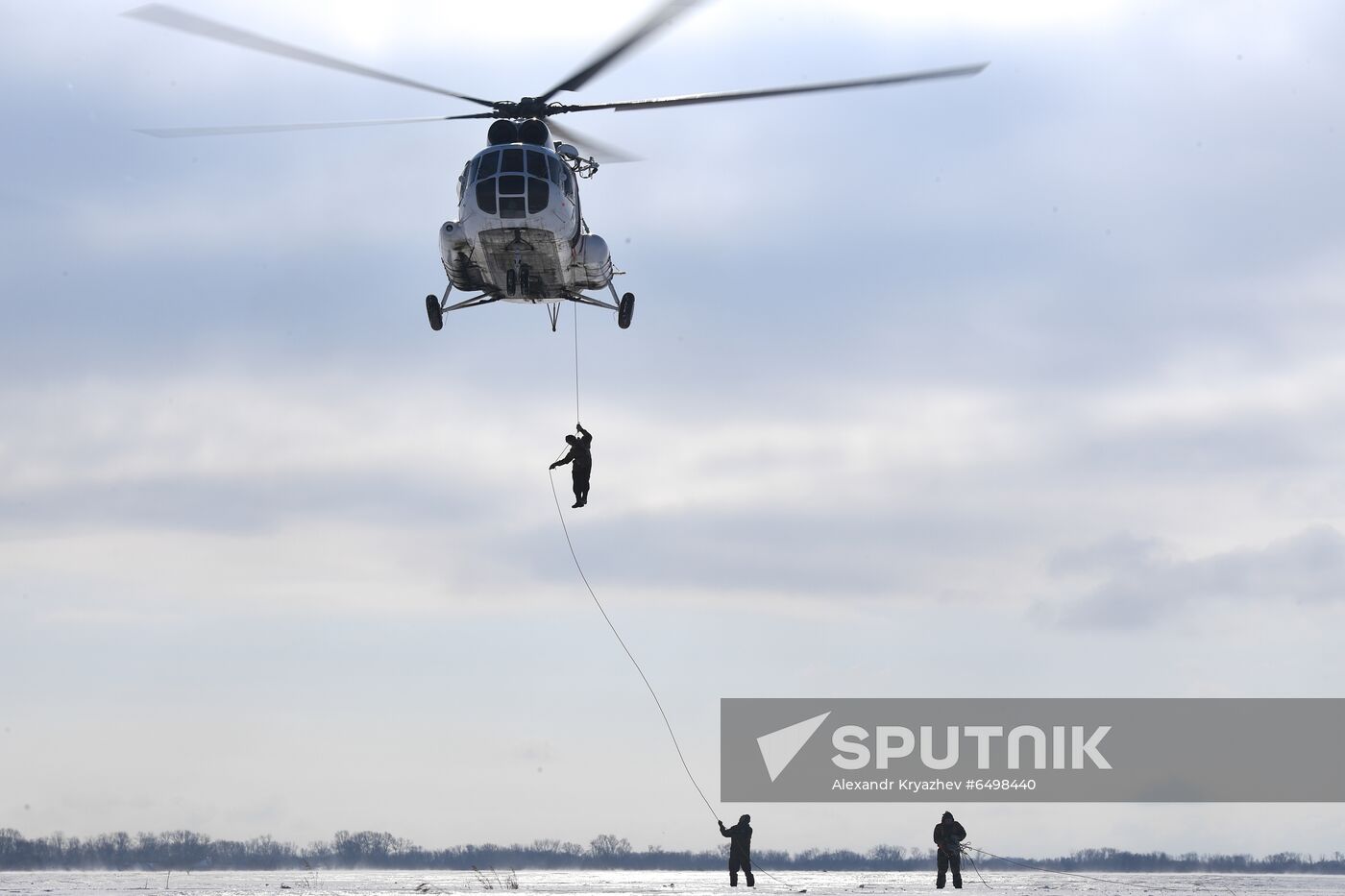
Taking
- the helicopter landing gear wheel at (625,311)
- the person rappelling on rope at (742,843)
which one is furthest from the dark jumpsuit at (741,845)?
the helicopter landing gear wheel at (625,311)

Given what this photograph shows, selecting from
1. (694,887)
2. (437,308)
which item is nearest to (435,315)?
A: (437,308)

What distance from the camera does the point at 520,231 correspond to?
28047 mm

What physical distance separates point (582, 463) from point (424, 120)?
7706mm

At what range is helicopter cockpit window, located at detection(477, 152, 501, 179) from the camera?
2803 cm

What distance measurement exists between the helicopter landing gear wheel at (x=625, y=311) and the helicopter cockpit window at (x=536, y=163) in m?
4.51

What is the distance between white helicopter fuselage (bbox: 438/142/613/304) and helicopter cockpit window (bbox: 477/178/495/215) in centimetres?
2

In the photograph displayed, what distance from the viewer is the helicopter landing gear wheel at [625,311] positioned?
31.8 metres

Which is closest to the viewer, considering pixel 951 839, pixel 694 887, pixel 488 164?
pixel 951 839

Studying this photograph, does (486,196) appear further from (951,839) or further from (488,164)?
(951,839)

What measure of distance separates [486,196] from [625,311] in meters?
5.15

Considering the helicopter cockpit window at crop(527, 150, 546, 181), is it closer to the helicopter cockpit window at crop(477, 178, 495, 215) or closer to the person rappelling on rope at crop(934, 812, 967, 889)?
the helicopter cockpit window at crop(477, 178, 495, 215)

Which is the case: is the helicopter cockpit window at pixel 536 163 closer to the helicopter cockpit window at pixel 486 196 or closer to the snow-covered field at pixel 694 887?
the helicopter cockpit window at pixel 486 196

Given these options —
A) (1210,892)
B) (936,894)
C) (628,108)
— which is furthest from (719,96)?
(1210,892)

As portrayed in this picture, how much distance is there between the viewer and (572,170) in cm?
3020
